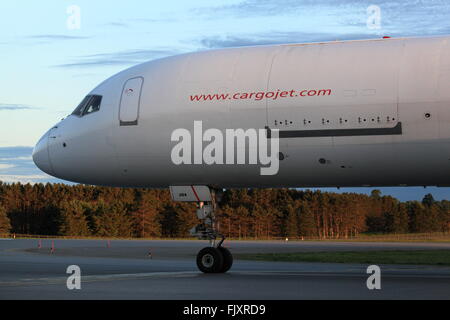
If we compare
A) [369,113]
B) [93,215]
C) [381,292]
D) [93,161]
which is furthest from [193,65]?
[93,215]

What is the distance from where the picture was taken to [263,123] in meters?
24.1

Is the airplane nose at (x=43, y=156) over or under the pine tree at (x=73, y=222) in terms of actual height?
under

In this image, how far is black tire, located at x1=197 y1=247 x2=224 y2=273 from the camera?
1080 inches

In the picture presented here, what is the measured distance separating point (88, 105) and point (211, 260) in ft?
22.0

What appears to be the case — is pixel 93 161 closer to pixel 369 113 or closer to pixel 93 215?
pixel 369 113

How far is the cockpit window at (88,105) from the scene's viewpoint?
27.7m

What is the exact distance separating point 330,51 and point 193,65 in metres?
4.65

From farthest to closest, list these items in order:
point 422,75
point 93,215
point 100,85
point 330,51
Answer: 1. point 93,215
2. point 100,85
3. point 330,51
4. point 422,75

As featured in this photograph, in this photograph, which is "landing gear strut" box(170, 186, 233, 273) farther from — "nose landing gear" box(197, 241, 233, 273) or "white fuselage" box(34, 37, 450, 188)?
"white fuselage" box(34, 37, 450, 188)

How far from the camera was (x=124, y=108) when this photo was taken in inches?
1053

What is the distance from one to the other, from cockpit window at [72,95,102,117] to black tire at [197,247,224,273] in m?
6.06

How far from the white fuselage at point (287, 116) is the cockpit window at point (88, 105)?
0.87ft

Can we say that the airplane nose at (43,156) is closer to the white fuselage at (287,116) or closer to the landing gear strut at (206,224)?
the white fuselage at (287,116)

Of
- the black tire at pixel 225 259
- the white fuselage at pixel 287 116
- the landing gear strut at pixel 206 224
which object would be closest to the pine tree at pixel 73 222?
the black tire at pixel 225 259
